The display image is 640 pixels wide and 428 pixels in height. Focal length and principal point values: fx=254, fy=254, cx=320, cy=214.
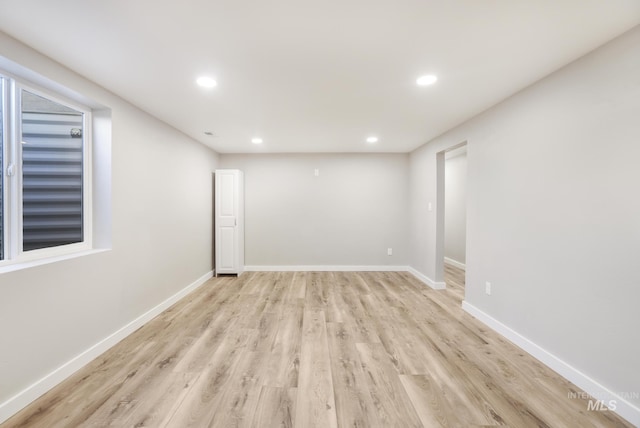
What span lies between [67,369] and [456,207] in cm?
618

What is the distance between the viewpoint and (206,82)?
2107mm

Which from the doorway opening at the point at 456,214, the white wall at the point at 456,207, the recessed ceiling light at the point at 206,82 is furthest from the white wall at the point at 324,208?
the recessed ceiling light at the point at 206,82

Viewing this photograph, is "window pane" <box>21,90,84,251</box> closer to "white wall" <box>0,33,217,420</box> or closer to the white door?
"white wall" <box>0,33,217,420</box>

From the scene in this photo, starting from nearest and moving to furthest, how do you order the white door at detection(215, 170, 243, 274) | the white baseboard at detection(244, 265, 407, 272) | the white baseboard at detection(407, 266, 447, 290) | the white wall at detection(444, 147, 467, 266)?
1. the white baseboard at detection(407, 266, 447, 290)
2. the white door at detection(215, 170, 243, 274)
3. the white baseboard at detection(244, 265, 407, 272)
4. the white wall at detection(444, 147, 467, 266)

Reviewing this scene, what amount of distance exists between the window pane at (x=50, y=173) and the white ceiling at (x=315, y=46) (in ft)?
1.42

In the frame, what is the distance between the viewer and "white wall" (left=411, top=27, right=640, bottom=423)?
1.52 m

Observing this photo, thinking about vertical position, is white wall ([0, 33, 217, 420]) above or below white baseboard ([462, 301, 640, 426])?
above

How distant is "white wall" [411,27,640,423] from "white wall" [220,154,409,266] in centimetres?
220

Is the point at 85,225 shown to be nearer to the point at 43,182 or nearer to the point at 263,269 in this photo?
the point at 43,182

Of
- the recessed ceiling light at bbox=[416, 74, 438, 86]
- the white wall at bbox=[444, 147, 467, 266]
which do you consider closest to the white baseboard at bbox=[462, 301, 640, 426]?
the recessed ceiling light at bbox=[416, 74, 438, 86]

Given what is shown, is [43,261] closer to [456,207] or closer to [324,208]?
[324,208]

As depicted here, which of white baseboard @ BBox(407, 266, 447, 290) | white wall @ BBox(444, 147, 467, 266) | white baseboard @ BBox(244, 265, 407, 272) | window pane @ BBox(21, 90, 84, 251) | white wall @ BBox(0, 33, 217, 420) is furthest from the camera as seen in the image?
white wall @ BBox(444, 147, 467, 266)

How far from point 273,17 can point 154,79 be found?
4.18 ft

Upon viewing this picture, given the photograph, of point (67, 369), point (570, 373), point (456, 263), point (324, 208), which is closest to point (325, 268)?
point (324, 208)
